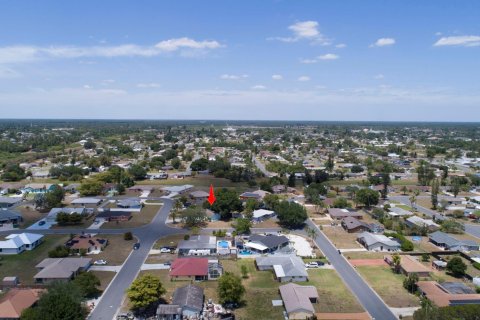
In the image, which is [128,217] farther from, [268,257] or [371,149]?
[371,149]

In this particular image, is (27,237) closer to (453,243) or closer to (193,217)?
(193,217)

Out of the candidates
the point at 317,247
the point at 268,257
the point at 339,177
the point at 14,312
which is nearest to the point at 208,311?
the point at 268,257

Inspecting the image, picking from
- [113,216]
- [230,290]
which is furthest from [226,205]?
[230,290]

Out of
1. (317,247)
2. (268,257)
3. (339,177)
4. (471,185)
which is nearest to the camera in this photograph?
(268,257)

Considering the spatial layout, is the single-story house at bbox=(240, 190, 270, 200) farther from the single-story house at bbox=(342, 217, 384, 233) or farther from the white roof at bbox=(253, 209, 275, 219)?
the single-story house at bbox=(342, 217, 384, 233)

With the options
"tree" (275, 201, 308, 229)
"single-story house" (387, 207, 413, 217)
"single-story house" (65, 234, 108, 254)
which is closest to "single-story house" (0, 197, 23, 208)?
"single-story house" (65, 234, 108, 254)

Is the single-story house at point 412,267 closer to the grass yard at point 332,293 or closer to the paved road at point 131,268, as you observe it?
the grass yard at point 332,293

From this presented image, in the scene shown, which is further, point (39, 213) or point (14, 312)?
point (39, 213)
